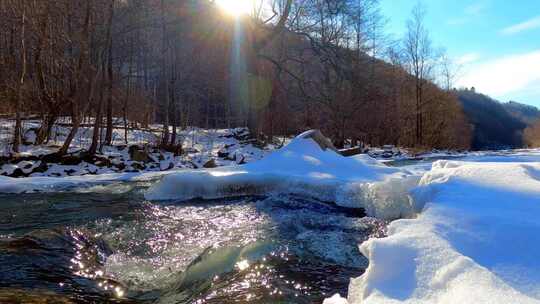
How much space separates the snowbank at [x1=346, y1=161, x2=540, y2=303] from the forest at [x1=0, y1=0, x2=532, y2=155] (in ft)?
38.2

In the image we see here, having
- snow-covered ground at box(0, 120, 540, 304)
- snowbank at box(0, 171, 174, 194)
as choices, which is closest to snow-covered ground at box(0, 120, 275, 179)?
snowbank at box(0, 171, 174, 194)

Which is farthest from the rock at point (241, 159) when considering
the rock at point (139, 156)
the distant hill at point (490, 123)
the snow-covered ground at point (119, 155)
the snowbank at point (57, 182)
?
the distant hill at point (490, 123)

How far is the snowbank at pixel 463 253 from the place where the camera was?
197 cm

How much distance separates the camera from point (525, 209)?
2.99m

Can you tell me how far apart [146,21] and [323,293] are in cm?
1388

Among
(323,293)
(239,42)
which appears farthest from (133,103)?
(323,293)

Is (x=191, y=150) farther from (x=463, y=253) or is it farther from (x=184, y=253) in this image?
(x=463, y=253)

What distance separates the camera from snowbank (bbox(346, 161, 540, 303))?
6.48 feet

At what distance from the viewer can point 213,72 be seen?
30609 millimetres

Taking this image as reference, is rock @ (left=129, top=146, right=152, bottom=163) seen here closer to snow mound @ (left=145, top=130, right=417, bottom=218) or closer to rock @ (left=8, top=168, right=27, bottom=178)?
rock @ (left=8, top=168, right=27, bottom=178)

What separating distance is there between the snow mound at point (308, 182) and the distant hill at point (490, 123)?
198 ft

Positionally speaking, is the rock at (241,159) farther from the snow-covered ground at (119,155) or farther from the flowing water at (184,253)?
the flowing water at (184,253)

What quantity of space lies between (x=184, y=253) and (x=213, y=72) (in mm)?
27540

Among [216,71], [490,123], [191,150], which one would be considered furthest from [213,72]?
[490,123]
